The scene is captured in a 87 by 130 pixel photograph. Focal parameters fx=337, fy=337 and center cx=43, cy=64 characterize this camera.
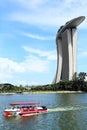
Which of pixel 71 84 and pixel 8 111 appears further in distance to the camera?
pixel 71 84

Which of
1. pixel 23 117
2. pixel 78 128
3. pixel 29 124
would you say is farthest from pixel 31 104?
pixel 78 128

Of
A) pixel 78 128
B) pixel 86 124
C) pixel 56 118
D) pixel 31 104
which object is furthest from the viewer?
pixel 31 104

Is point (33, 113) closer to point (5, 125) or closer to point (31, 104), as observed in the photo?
point (31, 104)

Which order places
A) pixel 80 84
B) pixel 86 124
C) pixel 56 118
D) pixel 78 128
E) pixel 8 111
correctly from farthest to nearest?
pixel 80 84 → pixel 8 111 → pixel 56 118 → pixel 86 124 → pixel 78 128

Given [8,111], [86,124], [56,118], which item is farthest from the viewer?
[8,111]

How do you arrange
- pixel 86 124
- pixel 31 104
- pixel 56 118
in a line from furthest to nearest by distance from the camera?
pixel 31 104 → pixel 56 118 → pixel 86 124

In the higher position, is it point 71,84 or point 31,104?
point 71,84

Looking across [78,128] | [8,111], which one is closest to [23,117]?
[8,111]

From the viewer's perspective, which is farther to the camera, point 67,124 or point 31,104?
point 31,104

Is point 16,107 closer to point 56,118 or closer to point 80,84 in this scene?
point 56,118
